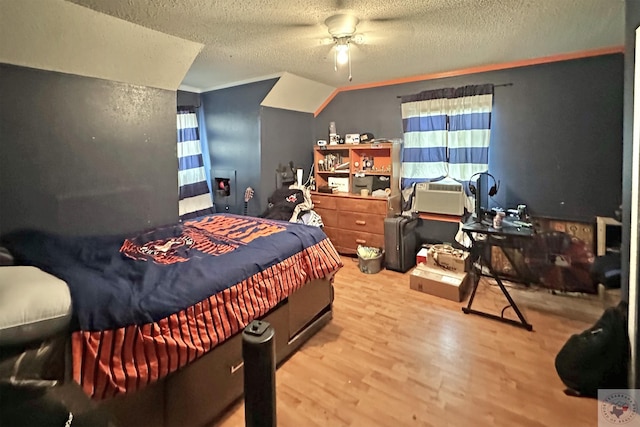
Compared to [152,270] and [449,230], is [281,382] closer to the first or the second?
[152,270]

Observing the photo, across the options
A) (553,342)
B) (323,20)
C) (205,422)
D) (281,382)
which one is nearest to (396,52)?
(323,20)

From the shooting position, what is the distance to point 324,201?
4.40 m

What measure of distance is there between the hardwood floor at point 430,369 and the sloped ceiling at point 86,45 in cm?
249

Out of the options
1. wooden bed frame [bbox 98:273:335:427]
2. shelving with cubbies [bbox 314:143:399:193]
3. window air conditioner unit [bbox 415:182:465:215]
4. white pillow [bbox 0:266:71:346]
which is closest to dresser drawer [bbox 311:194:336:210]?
shelving with cubbies [bbox 314:143:399:193]

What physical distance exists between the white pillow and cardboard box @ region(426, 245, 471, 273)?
3047 mm

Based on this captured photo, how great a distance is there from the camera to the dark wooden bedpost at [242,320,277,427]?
2.93 ft

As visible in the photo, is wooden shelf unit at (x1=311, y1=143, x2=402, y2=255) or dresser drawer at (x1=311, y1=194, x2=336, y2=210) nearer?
wooden shelf unit at (x1=311, y1=143, x2=402, y2=255)

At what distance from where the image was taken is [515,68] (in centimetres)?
343

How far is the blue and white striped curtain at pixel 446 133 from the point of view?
3624mm

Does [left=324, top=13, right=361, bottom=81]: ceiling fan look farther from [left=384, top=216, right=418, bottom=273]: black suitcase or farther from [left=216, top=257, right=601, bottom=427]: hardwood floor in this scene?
[left=216, top=257, right=601, bottom=427]: hardwood floor

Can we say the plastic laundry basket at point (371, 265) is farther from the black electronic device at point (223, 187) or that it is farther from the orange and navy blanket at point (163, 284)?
the black electronic device at point (223, 187)

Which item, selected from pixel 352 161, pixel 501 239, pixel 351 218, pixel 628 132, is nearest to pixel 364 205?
pixel 351 218

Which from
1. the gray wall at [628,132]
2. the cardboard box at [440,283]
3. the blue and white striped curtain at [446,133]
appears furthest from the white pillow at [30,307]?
the blue and white striped curtain at [446,133]

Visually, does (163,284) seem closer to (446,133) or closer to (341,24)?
(341,24)
